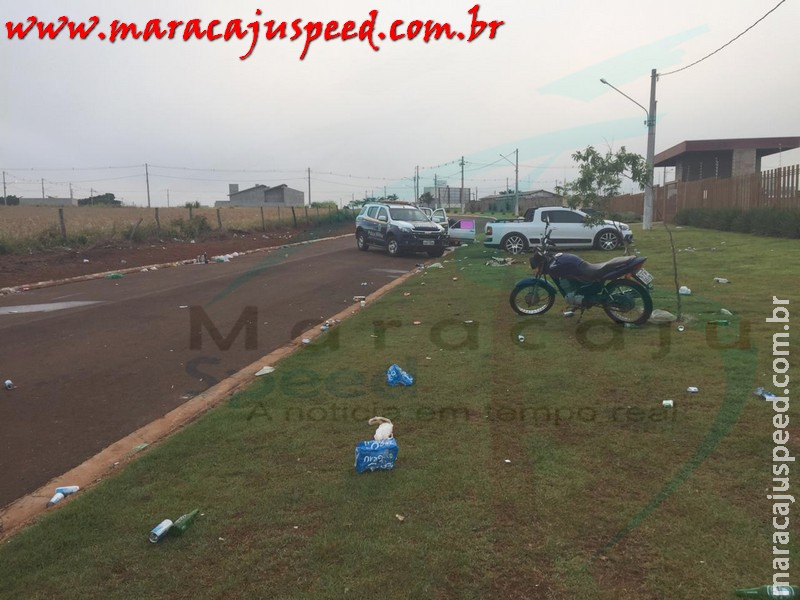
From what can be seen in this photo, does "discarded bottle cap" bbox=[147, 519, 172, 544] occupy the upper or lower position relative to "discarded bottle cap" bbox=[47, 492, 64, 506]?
upper

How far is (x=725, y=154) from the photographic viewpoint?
41281 millimetres

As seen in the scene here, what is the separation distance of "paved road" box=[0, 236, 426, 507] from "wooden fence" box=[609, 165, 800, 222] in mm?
9396

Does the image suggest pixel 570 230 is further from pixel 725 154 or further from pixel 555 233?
pixel 725 154

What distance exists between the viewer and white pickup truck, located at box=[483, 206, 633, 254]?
19891 mm

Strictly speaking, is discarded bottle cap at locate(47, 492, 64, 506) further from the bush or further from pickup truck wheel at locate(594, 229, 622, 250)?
the bush

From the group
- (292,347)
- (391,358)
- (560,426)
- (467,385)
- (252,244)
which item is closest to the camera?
(560,426)

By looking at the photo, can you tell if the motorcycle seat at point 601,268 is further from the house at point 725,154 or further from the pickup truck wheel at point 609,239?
the house at point 725,154

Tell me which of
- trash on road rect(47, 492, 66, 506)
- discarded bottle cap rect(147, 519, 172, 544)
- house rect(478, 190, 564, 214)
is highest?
house rect(478, 190, 564, 214)

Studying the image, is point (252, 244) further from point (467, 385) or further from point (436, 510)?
point (436, 510)

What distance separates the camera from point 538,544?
3.06 metres

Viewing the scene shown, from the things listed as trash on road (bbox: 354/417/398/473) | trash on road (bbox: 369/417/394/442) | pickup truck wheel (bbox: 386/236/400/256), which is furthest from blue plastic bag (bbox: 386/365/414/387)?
pickup truck wheel (bbox: 386/236/400/256)

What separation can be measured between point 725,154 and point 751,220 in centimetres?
2159

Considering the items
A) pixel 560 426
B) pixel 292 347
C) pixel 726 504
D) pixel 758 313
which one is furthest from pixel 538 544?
pixel 758 313

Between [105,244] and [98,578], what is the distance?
21.0 meters
